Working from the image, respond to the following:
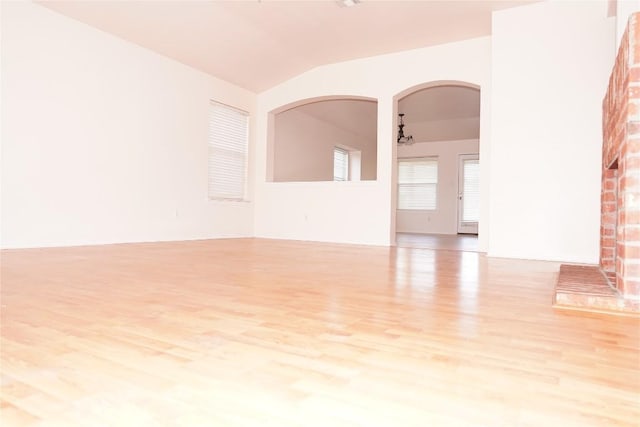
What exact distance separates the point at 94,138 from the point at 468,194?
9.16 meters

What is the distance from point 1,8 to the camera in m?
4.49

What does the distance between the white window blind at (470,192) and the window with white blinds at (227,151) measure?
20.9ft

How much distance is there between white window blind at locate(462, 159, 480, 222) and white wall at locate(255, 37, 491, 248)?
5.42m

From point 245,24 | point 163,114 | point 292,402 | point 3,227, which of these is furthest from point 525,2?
point 3,227

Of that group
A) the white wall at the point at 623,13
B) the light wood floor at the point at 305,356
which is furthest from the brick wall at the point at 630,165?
the white wall at the point at 623,13

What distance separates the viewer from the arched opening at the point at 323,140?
848 centimetres

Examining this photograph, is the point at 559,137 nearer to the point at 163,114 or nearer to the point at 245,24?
the point at 245,24

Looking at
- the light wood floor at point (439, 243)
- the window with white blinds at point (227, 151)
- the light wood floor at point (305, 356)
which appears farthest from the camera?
the window with white blinds at point (227, 151)

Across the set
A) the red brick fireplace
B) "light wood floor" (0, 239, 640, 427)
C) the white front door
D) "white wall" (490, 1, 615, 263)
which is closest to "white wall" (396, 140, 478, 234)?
the white front door

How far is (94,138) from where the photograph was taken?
17.7 ft

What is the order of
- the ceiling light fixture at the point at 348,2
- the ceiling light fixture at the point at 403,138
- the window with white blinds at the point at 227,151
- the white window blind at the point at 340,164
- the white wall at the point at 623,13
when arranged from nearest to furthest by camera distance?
the white wall at the point at 623,13 < the ceiling light fixture at the point at 348,2 < the window with white blinds at the point at 227,151 < the white window blind at the point at 340,164 < the ceiling light fixture at the point at 403,138

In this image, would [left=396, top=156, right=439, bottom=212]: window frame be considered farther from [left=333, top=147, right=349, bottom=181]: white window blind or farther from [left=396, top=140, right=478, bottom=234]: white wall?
[left=333, top=147, right=349, bottom=181]: white window blind

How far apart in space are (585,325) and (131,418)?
1.78 metres

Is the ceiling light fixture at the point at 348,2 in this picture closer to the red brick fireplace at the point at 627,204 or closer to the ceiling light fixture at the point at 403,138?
the red brick fireplace at the point at 627,204
